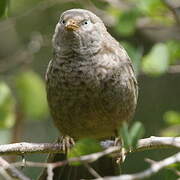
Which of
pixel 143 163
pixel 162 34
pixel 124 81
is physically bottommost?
pixel 143 163

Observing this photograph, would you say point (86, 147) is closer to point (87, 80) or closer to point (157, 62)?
point (87, 80)

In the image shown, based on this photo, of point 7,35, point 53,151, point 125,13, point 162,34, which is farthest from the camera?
point 7,35

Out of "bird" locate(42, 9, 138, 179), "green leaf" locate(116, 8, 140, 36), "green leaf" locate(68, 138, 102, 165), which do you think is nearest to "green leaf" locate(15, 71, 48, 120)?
"green leaf" locate(116, 8, 140, 36)

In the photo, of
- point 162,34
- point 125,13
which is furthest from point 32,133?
point 125,13

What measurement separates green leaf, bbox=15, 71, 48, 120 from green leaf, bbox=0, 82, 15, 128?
0.93 feet

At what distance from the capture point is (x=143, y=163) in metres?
7.59

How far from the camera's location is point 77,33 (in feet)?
16.7

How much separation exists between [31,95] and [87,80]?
1.33 metres

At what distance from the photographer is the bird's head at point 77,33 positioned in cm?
508

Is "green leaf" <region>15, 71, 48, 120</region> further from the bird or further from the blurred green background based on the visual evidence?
the bird

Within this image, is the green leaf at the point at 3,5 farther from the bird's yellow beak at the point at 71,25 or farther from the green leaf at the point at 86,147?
the bird's yellow beak at the point at 71,25

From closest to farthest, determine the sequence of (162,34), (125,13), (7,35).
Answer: (125,13)
(162,34)
(7,35)

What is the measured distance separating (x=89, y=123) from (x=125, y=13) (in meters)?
1.31

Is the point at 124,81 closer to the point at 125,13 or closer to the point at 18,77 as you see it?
the point at 125,13
